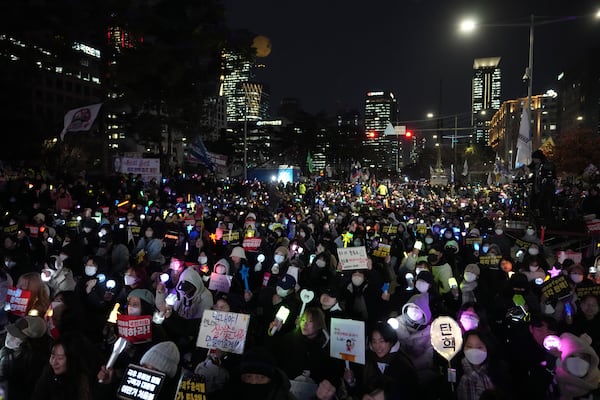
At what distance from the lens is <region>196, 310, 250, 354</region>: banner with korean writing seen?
4.53 metres

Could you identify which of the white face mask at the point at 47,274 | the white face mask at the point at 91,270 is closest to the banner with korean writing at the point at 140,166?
the white face mask at the point at 47,274

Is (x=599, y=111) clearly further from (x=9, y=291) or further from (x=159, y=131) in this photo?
(x=9, y=291)

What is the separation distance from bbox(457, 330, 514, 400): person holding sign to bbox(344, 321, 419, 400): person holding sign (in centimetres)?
44

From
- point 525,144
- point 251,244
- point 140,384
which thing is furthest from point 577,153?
point 140,384

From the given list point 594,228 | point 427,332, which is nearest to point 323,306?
point 427,332

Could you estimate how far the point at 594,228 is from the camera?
11.2 metres

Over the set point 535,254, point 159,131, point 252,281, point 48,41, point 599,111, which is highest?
point 599,111

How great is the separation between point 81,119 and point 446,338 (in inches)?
601

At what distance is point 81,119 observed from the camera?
1636 centimetres

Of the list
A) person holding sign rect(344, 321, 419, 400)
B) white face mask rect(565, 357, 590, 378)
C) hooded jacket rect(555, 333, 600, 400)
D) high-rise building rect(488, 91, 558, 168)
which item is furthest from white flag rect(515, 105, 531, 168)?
high-rise building rect(488, 91, 558, 168)

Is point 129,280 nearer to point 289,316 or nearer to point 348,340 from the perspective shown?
point 289,316

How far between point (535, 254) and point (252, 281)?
5045mm

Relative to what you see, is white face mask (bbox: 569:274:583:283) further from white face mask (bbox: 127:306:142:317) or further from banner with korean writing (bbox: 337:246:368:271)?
white face mask (bbox: 127:306:142:317)

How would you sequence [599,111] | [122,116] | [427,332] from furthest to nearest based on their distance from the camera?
[599,111] < [122,116] < [427,332]
